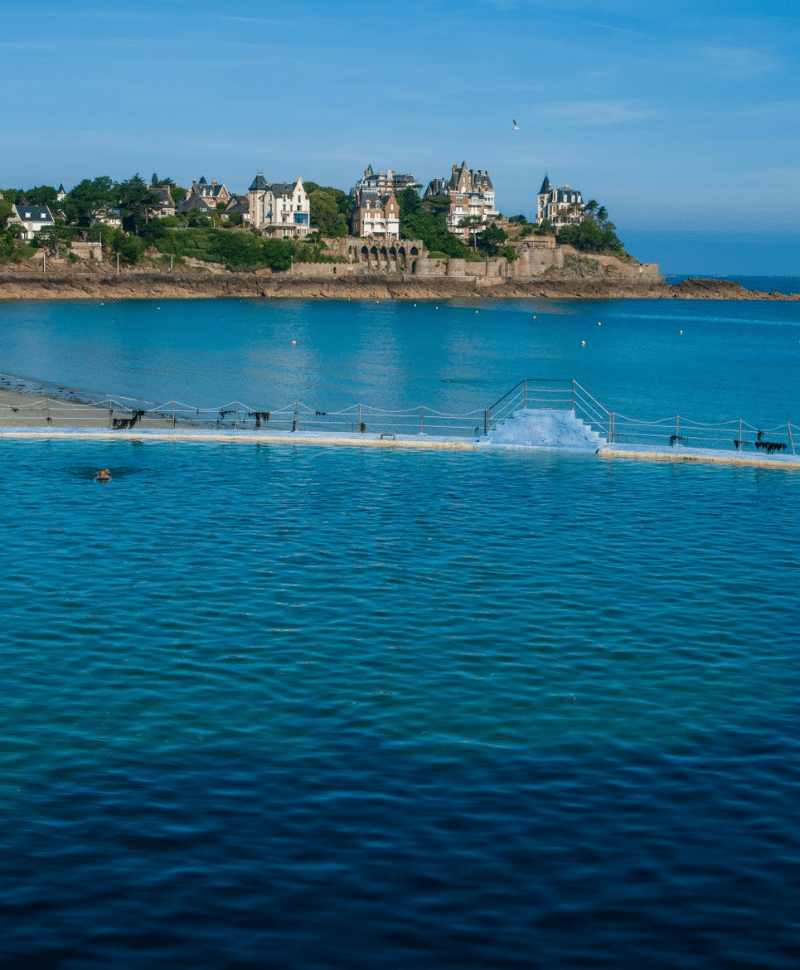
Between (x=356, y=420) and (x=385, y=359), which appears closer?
(x=356, y=420)

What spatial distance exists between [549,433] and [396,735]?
85.4 feet

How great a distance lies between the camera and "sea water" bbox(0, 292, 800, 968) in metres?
11.6

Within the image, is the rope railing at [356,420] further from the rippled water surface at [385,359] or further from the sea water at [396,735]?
the sea water at [396,735]

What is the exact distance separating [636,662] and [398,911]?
8.98 meters

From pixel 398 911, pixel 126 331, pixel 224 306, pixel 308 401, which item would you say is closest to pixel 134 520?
pixel 398 911

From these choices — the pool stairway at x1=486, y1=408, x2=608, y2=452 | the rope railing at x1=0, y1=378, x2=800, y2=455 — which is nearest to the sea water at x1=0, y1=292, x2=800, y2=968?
the pool stairway at x1=486, y1=408, x2=608, y2=452

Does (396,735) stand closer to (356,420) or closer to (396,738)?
(396,738)

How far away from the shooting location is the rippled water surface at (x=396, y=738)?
11.6 m

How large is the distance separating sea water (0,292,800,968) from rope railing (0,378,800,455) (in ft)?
49.8

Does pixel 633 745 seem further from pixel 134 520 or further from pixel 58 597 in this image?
pixel 134 520

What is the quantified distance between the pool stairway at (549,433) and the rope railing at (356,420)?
5.88 feet

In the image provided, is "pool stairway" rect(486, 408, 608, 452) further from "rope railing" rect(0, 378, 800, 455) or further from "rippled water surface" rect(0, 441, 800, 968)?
"rippled water surface" rect(0, 441, 800, 968)

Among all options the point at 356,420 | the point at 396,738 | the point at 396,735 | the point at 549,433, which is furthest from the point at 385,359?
the point at 396,738

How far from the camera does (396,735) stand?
16281mm
